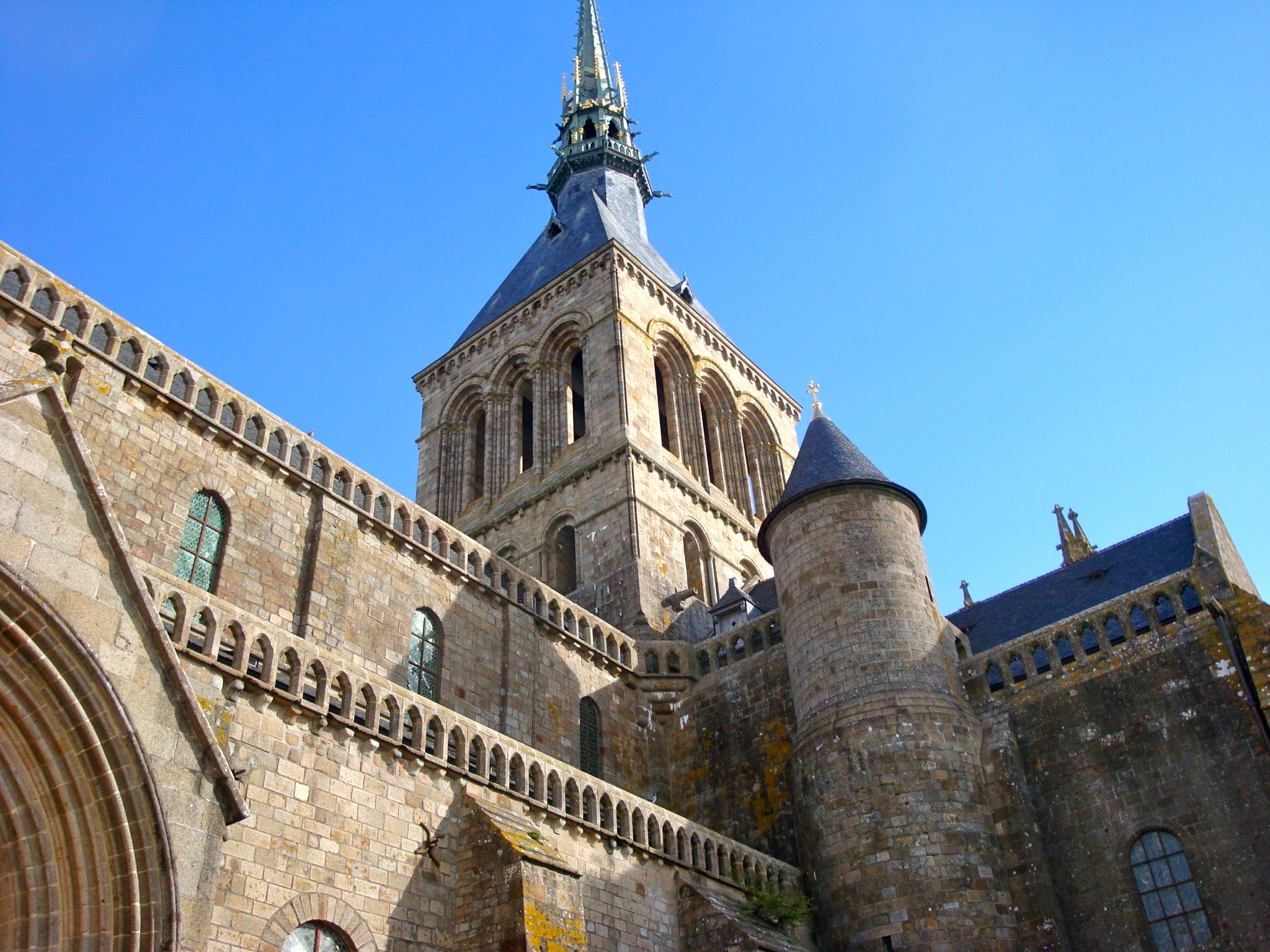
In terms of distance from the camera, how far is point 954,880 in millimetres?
15469

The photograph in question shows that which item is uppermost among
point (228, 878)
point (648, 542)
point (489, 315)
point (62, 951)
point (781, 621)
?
point (489, 315)

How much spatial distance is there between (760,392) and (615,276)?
6.86 meters

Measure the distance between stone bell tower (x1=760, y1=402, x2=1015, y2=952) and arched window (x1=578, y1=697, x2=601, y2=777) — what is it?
12.5 ft

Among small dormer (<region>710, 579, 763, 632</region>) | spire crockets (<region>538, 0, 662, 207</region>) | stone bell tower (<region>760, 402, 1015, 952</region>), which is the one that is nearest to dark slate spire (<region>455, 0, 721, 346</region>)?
spire crockets (<region>538, 0, 662, 207</region>)

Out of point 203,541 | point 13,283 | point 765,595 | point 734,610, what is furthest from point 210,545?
point 765,595

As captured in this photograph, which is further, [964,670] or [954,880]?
[964,670]

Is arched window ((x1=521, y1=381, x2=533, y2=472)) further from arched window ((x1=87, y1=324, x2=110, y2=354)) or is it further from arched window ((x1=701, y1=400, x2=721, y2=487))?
arched window ((x1=87, y1=324, x2=110, y2=354))

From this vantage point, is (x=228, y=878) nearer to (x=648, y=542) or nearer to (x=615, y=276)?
(x=648, y=542)

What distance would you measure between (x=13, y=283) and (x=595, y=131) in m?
32.6

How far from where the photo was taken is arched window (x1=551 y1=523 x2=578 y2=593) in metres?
26.8

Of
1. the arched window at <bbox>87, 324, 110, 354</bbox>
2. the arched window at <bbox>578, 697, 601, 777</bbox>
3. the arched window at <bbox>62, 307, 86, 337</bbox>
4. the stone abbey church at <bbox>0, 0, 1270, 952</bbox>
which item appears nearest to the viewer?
the stone abbey church at <bbox>0, 0, 1270, 952</bbox>

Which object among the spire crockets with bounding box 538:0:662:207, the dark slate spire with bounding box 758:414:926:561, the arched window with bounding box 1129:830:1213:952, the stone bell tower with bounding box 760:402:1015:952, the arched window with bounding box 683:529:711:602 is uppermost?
the spire crockets with bounding box 538:0:662:207

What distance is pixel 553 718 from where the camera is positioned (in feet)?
63.2

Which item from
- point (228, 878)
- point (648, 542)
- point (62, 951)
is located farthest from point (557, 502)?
point (62, 951)
